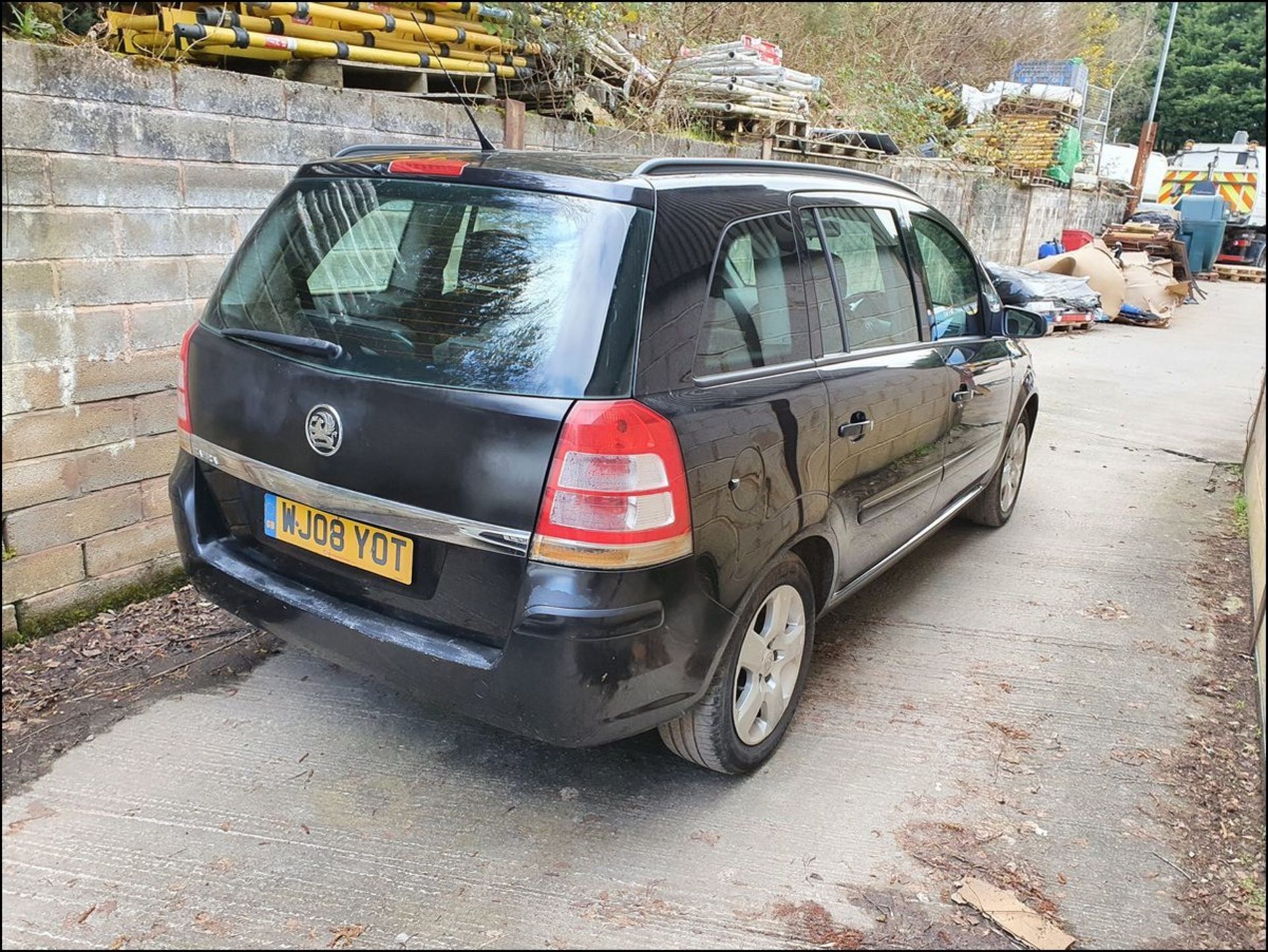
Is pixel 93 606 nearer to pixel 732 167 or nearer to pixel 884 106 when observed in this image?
pixel 732 167

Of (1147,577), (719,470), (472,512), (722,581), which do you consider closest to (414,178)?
(472,512)

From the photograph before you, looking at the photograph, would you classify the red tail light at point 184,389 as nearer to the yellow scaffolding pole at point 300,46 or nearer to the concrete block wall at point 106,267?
the concrete block wall at point 106,267

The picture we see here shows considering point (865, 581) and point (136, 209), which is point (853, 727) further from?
point (136, 209)

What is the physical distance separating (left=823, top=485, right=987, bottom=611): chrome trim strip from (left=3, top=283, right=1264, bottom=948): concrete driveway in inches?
14.6

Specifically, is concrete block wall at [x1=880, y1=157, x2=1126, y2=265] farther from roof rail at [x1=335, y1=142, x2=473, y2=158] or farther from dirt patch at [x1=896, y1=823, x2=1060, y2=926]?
dirt patch at [x1=896, y1=823, x2=1060, y2=926]

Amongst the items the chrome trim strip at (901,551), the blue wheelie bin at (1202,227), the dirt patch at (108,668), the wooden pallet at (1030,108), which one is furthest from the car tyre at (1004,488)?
the blue wheelie bin at (1202,227)

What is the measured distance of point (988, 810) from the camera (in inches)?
115

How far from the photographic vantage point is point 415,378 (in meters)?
2.44

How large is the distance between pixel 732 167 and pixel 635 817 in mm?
1959

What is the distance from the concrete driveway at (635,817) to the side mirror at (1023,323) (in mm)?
1478

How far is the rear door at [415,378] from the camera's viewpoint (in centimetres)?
234

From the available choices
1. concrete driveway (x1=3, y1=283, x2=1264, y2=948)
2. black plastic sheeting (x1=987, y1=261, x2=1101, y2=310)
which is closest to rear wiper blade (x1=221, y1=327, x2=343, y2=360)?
concrete driveway (x1=3, y1=283, x2=1264, y2=948)

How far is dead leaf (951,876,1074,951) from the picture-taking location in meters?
2.41

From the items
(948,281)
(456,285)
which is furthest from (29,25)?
(948,281)
